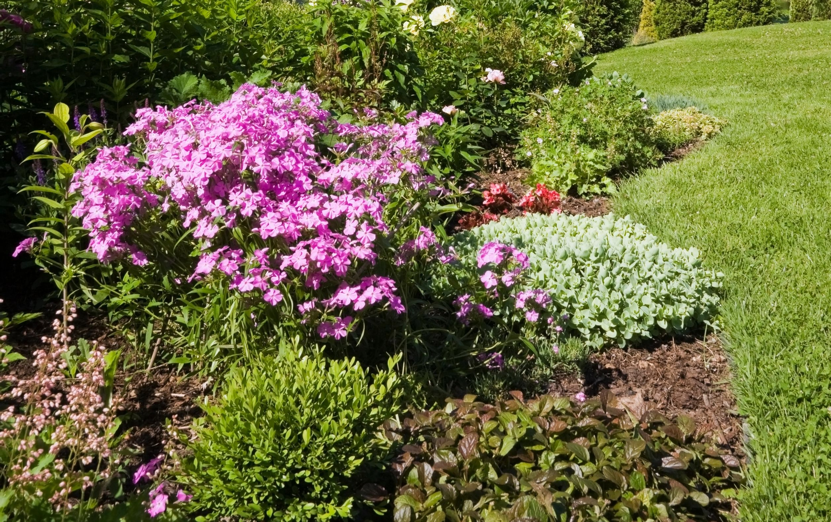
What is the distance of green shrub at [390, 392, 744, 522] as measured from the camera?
7.07ft

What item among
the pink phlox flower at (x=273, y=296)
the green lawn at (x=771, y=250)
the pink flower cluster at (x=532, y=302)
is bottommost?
the green lawn at (x=771, y=250)

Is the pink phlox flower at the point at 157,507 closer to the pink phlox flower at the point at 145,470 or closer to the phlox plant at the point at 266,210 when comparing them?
the pink phlox flower at the point at 145,470

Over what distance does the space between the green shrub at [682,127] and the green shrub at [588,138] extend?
1.32 ft

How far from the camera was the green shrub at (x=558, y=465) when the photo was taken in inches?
84.9

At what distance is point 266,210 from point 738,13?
67.9 feet

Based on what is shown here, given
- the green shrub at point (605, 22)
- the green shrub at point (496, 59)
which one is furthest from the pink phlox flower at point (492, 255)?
the green shrub at point (605, 22)

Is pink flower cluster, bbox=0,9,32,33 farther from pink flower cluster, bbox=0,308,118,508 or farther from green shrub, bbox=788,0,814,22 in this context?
green shrub, bbox=788,0,814,22

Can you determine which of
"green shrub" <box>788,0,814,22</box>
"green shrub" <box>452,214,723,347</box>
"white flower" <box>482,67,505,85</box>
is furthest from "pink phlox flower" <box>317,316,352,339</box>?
"green shrub" <box>788,0,814,22</box>

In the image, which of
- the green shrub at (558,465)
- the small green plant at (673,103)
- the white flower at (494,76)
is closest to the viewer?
the green shrub at (558,465)

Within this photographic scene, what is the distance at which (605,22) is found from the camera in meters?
16.4

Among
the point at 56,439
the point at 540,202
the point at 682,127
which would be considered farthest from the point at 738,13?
the point at 56,439

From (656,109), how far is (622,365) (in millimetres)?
4997

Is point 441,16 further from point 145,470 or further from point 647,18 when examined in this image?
point 647,18

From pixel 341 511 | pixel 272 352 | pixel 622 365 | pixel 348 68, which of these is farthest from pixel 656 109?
pixel 341 511
